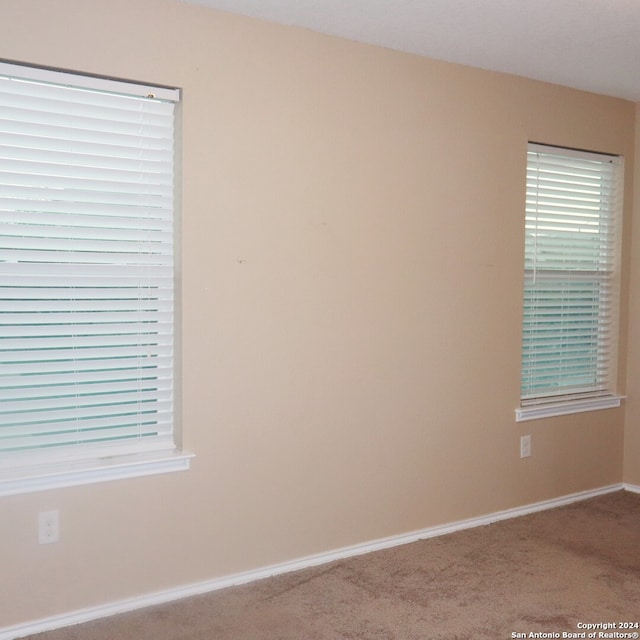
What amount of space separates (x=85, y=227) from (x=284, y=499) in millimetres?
1380

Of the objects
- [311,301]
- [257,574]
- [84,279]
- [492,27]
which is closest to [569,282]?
[492,27]

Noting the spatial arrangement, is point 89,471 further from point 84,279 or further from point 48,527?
point 84,279

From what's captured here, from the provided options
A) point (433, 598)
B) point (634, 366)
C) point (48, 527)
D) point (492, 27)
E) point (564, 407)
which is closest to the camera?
point (48, 527)

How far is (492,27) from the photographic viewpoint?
311 centimetres

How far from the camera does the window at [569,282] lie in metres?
4.09

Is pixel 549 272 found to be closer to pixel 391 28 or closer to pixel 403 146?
pixel 403 146

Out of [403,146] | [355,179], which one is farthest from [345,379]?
[403,146]

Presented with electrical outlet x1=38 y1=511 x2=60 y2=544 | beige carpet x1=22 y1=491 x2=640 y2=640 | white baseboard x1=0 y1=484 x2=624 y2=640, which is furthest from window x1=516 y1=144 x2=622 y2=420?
electrical outlet x1=38 y1=511 x2=60 y2=544

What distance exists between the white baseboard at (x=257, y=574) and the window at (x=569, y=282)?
52 cm

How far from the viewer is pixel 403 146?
3.47 metres

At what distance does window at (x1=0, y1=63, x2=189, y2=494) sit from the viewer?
8.59 feet

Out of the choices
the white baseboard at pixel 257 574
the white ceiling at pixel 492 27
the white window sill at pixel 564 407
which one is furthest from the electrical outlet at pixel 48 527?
the white window sill at pixel 564 407

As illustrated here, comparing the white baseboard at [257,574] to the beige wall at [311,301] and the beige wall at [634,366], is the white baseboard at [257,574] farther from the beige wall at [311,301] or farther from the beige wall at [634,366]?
the beige wall at [634,366]

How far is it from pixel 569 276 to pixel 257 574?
241 centimetres
